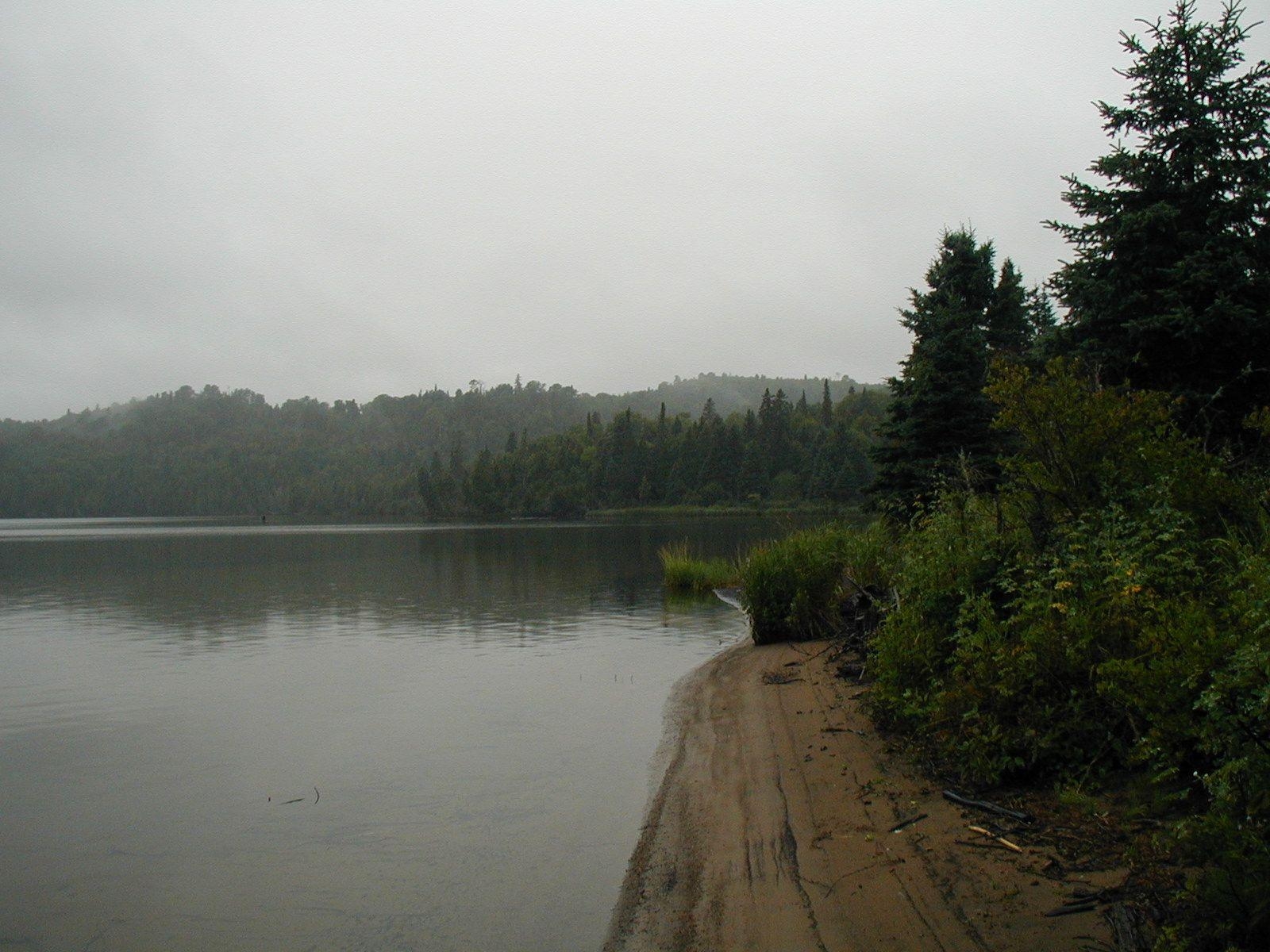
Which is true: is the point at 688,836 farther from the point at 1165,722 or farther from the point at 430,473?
the point at 430,473

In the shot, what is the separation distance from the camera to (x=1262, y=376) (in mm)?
12766

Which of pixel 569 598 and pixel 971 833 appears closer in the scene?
pixel 971 833

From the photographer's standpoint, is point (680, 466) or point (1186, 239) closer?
point (1186, 239)

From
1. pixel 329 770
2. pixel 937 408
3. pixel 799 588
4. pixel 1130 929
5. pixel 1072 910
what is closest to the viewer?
pixel 1130 929

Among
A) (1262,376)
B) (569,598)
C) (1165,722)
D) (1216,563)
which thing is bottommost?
(569,598)

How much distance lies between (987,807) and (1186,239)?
35.2 feet

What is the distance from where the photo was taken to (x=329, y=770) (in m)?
11.1

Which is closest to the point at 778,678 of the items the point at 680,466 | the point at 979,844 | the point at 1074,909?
the point at 979,844

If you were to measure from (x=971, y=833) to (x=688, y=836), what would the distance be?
262 centimetres

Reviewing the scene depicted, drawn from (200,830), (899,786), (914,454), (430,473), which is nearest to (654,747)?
(899,786)

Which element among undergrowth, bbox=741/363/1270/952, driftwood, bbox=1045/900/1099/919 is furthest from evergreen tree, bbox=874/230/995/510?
driftwood, bbox=1045/900/1099/919

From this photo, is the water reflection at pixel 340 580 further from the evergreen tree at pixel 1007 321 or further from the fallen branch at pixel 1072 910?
the fallen branch at pixel 1072 910

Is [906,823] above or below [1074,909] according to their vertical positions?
below

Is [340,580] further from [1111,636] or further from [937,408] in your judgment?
[1111,636]
